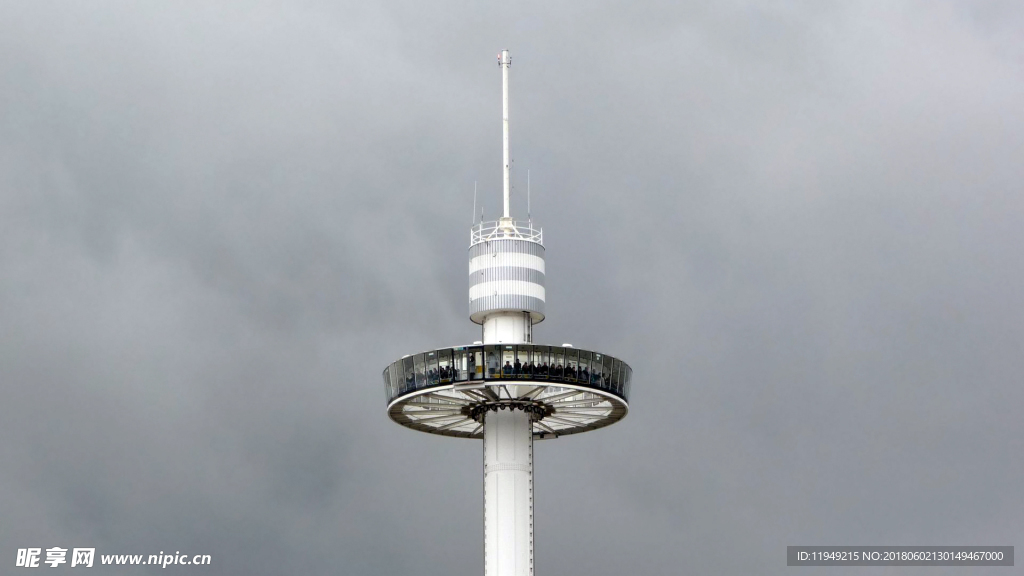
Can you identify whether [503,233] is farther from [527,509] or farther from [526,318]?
[527,509]

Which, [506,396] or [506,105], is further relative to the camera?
[506,105]

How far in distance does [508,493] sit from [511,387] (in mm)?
8007

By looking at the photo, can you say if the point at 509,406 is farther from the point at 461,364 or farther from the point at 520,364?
the point at 461,364

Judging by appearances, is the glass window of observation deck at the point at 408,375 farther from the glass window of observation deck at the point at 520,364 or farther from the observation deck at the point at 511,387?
the glass window of observation deck at the point at 520,364

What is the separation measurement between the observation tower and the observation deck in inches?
2.9

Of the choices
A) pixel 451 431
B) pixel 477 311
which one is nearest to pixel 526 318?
pixel 477 311

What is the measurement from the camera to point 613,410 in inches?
6127

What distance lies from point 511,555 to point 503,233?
25.1 metres

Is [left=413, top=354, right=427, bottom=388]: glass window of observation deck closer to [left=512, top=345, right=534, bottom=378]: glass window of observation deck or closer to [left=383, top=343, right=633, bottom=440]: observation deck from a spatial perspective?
[left=383, top=343, right=633, bottom=440]: observation deck

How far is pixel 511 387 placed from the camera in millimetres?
150500

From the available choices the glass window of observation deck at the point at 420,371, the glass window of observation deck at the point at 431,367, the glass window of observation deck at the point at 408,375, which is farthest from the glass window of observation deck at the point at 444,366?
the glass window of observation deck at the point at 408,375

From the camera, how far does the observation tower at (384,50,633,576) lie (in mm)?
145500

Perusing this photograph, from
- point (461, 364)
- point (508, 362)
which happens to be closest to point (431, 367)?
point (461, 364)

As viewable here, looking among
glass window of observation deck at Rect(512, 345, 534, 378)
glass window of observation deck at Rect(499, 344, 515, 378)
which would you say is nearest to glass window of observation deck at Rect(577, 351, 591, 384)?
glass window of observation deck at Rect(512, 345, 534, 378)
